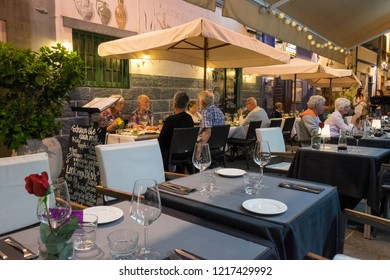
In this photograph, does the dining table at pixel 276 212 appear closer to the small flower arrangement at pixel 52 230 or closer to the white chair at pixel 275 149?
the small flower arrangement at pixel 52 230

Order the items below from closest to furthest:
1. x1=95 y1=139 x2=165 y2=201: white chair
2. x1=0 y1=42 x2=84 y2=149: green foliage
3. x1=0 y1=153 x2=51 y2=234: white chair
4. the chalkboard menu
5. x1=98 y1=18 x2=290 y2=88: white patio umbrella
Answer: x1=0 y1=153 x2=51 y2=234: white chair → x1=95 y1=139 x2=165 y2=201: white chair → the chalkboard menu → x1=0 y1=42 x2=84 y2=149: green foliage → x1=98 y1=18 x2=290 y2=88: white patio umbrella

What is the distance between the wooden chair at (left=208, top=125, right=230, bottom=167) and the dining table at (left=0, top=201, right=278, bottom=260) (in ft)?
10.2

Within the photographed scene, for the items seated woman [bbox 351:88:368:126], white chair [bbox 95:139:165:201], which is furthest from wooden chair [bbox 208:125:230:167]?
seated woman [bbox 351:88:368:126]

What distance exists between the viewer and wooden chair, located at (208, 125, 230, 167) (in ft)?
14.7

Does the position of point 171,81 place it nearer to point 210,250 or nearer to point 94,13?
point 94,13

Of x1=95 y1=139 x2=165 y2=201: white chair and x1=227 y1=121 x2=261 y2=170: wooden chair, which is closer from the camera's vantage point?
x1=95 y1=139 x2=165 y2=201: white chair

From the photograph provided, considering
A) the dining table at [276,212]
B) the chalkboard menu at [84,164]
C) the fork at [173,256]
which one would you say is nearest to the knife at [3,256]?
the fork at [173,256]

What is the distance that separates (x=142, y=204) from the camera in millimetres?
1077

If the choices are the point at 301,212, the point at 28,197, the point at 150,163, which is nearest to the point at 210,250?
the point at 301,212

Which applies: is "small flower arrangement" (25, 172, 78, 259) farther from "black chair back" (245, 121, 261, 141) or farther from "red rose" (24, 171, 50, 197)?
"black chair back" (245, 121, 261, 141)

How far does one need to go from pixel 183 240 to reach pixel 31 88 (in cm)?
329

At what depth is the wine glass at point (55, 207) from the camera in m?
0.89

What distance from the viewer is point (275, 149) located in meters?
3.86

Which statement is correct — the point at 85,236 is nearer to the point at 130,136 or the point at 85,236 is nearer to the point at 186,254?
the point at 186,254
